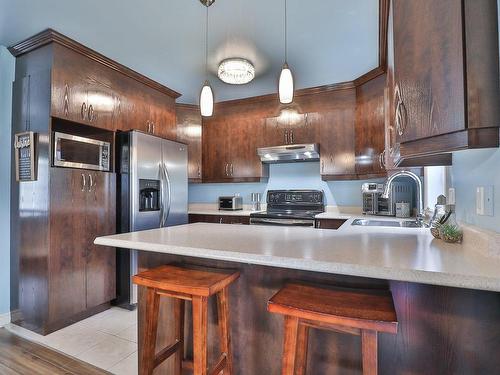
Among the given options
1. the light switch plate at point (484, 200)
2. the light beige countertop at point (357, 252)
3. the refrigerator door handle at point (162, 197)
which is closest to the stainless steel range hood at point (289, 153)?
the refrigerator door handle at point (162, 197)

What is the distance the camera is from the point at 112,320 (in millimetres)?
2508

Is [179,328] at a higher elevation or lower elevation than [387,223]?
lower

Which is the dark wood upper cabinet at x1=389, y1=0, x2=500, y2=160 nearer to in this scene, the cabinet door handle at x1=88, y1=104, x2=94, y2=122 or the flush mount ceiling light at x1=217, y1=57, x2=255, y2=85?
the flush mount ceiling light at x1=217, y1=57, x2=255, y2=85

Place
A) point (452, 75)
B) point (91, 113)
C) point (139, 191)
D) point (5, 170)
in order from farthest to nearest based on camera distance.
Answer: point (139, 191)
point (91, 113)
point (5, 170)
point (452, 75)

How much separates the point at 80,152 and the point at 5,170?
676 millimetres

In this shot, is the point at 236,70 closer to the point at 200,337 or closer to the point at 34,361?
the point at 200,337

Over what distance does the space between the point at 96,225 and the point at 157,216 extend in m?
0.58

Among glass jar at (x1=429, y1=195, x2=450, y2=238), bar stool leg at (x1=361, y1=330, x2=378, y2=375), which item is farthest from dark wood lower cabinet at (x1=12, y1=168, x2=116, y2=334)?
glass jar at (x1=429, y1=195, x2=450, y2=238)

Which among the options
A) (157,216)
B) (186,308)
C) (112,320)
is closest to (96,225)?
(157,216)

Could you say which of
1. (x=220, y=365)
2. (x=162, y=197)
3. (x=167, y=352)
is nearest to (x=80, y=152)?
(x=162, y=197)

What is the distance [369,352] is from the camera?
0.88 metres

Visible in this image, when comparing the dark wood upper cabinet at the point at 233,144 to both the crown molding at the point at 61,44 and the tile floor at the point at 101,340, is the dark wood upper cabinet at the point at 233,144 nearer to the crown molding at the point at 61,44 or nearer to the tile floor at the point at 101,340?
the crown molding at the point at 61,44

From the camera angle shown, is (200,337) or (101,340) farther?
(101,340)

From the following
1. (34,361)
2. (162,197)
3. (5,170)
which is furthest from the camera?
(162,197)
